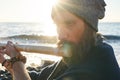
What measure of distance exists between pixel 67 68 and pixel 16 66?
1.48 feet

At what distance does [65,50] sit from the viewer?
3240 mm

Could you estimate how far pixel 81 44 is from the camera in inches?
123

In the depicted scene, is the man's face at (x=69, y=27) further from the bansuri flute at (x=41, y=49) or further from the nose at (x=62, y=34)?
the bansuri flute at (x=41, y=49)

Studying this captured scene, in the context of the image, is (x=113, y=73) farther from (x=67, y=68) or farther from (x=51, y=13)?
(x=51, y=13)

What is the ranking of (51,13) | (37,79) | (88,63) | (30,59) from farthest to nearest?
(30,59), (37,79), (51,13), (88,63)

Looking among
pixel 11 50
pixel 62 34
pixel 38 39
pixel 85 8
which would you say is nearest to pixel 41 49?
pixel 11 50

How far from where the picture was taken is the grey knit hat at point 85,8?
3154 mm

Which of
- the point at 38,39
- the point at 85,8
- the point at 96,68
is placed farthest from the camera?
the point at 38,39

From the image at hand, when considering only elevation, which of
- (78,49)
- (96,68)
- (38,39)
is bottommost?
(38,39)

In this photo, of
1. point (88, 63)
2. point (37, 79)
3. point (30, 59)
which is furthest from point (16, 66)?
point (30, 59)

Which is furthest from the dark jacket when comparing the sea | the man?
the sea

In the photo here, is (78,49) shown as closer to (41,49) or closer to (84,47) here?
(84,47)

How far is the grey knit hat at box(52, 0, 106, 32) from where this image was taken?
10.3 feet

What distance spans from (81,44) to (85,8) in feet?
1.01
